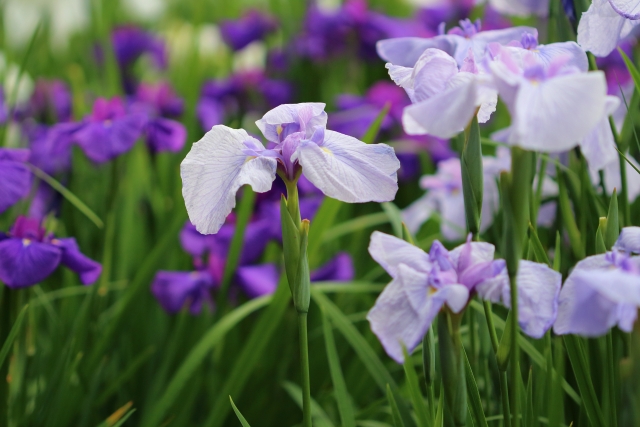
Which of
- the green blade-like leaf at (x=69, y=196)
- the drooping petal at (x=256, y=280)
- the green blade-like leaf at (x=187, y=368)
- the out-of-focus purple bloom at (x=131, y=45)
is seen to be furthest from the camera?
the out-of-focus purple bloom at (x=131, y=45)

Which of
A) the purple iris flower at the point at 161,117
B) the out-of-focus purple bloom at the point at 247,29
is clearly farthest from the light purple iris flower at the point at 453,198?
the out-of-focus purple bloom at the point at 247,29

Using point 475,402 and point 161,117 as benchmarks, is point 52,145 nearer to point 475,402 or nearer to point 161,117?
point 161,117

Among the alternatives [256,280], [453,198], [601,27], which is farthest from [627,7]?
[256,280]

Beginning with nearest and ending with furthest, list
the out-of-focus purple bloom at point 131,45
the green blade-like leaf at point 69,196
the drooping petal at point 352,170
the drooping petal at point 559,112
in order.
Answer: the drooping petal at point 559,112, the drooping petal at point 352,170, the green blade-like leaf at point 69,196, the out-of-focus purple bloom at point 131,45

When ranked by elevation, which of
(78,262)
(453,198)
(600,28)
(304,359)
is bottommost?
(453,198)

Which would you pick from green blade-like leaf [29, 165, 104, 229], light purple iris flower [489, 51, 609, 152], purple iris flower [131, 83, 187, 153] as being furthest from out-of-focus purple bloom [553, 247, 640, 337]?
purple iris flower [131, 83, 187, 153]

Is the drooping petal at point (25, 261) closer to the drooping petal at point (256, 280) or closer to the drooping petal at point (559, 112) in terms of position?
the drooping petal at point (256, 280)
